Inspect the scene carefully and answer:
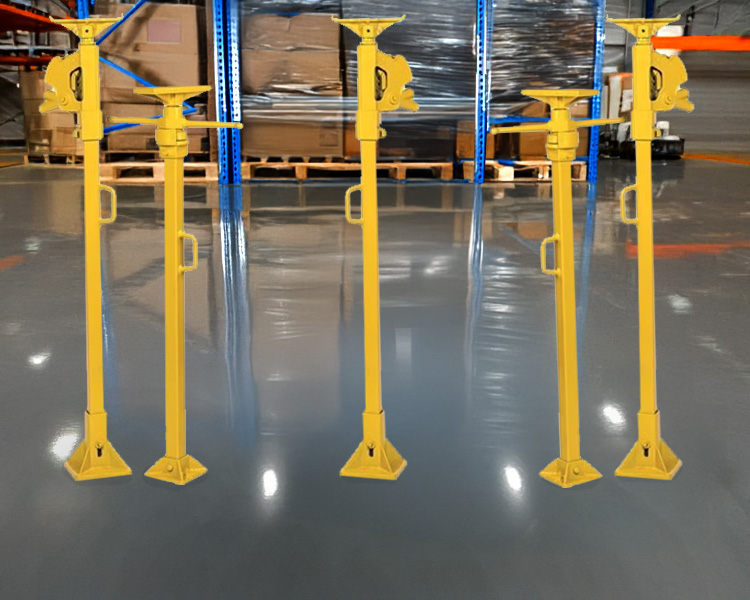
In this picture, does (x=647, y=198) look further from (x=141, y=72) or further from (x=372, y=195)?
(x=141, y=72)

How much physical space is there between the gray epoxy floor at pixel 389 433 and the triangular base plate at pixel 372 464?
1.2 inches

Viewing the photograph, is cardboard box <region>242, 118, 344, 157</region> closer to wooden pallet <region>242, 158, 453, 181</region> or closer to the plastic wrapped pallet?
wooden pallet <region>242, 158, 453, 181</region>

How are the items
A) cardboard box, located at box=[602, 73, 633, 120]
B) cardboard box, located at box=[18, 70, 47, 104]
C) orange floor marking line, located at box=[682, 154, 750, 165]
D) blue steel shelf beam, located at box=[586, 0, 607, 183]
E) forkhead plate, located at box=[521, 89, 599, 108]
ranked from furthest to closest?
cardboard box, located at box=[602, 73, 633, 120] → orange floor marking line, located at box=[682, 154, 750, 165] → cardboard box, located at box=[18, 70, 47, 104] → blue steel shelf beam, located at box=[586, 0, 607, 183] → forkhead plate, located at box=[521, 89, 599, 108]

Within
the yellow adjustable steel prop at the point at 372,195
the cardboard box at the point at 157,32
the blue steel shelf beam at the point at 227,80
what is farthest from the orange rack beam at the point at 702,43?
the yellow adjustable steel prop at the point at 372,195

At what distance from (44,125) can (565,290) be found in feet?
38.5

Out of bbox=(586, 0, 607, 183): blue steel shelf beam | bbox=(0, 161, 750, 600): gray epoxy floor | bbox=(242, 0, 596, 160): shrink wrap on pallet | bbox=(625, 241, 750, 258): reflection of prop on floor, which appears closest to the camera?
bbox=(0, 161, 750, 600): gray epoxy floor

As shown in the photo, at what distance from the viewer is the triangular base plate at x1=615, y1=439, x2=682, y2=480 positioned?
2043mm

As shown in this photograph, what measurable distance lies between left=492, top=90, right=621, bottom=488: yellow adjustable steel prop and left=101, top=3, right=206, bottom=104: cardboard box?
28.0 feet

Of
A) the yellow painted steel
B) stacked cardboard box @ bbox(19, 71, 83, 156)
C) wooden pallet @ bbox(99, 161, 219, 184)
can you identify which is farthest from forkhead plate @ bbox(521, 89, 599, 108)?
stacked cardboard box @ bbox(19, 71, 83, 156)

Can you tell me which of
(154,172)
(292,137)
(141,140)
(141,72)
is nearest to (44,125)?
(141,140)

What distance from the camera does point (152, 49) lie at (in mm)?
9766

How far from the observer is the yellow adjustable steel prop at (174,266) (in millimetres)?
1934

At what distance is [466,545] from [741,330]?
7.26 feet

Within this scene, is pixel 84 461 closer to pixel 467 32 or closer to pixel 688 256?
pixel 688 256
